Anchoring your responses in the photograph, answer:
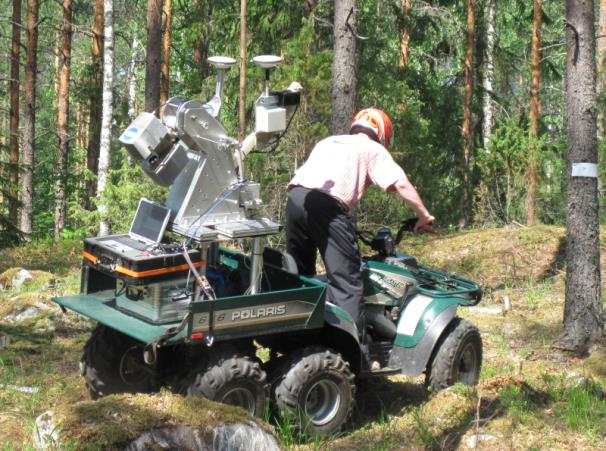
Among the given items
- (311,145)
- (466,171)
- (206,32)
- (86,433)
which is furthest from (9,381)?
(466,171)

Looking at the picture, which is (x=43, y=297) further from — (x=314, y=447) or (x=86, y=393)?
(x=314, y=447)

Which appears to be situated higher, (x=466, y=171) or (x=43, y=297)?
(x=466, y=171)

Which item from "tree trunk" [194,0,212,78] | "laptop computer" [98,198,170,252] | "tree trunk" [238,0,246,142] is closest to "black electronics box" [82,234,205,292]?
"laptop computer" [98,198,170,252]

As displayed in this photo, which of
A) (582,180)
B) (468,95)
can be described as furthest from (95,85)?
(582,180)

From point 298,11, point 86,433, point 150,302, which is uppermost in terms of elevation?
point 298,11

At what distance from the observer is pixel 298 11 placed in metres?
17.3

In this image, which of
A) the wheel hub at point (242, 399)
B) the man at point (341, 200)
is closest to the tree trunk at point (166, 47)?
the man at point (341, 200)

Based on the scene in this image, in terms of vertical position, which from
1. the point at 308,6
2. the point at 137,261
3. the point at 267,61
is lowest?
the point at 137,261

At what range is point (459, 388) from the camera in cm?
596

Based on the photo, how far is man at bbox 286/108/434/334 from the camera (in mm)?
5797

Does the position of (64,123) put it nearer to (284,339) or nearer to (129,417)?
(284,339)

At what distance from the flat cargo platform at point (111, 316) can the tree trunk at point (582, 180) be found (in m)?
4.31

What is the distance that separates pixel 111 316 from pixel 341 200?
1.76 m

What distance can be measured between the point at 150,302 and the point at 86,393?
128cm
